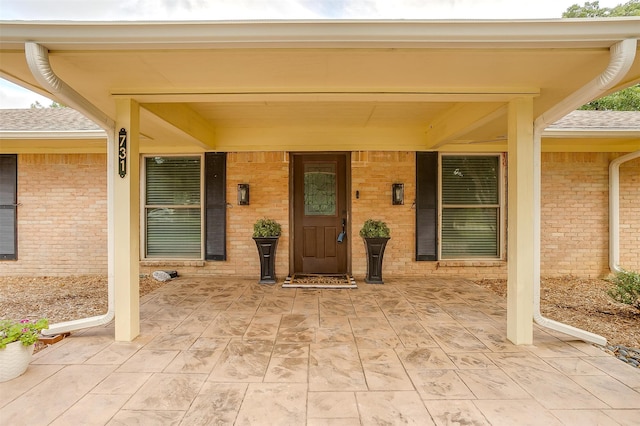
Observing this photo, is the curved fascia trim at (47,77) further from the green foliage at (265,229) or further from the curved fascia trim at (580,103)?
the curved fascia trim at (580,103)

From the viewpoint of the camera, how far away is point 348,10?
650cm

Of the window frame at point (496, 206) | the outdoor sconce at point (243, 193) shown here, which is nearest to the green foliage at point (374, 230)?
the window frame at point (496, 206)

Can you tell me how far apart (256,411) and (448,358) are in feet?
5.08

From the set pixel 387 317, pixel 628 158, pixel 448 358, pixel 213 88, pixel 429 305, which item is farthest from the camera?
pixel 628 158

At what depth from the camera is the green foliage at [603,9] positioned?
1154 cm

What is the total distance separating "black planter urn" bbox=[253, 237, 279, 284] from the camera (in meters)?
5.14

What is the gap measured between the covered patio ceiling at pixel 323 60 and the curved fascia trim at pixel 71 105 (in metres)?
0.09

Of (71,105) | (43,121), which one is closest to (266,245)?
(71,105)

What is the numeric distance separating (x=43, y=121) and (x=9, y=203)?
159cm

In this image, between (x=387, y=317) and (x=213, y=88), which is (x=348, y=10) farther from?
(x=387, y=317)

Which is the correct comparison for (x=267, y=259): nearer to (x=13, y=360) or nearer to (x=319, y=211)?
(x=319, y=211)

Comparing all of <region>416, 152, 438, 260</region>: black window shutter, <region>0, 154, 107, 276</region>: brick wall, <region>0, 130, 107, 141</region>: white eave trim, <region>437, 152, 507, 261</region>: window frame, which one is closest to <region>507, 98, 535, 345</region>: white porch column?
<region>416, 152, 438, 260</region>: black window shutter

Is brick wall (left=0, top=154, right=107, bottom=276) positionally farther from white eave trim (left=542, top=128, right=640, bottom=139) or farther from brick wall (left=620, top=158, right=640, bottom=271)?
brick wall (left=620, top=158, right=640, bottom=271)

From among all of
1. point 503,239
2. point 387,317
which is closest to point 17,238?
point 387,317
